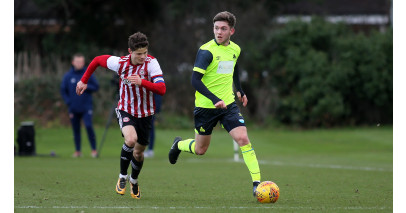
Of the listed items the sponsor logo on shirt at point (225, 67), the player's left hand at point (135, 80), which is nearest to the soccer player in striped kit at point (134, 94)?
→ the player's left hand at point (135, 80)

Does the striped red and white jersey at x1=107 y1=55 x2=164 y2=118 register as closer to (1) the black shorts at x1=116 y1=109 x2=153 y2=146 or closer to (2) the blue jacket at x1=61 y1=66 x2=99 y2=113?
(1) the black shorts at x1=116 y1=109 x2=153 y2=146

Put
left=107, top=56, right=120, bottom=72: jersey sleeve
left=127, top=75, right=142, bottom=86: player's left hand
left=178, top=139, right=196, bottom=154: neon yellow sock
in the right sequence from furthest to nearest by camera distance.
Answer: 1. left=178, top=139, right=196, bottom=154: neon yellow sock
2. left=107, top=56, right=120, bottom=72: jersey sleeve
3. left=127, top=75, right=142, bottom=86: player's left hand

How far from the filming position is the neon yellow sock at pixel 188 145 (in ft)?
31.3

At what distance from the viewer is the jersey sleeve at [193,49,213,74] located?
8.46 metres

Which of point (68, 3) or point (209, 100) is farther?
point (68, 3)

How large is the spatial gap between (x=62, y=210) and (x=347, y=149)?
A: 14851 millimetres

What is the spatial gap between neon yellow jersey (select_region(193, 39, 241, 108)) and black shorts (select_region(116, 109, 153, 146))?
758 millimetres

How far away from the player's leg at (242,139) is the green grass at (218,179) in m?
0.34

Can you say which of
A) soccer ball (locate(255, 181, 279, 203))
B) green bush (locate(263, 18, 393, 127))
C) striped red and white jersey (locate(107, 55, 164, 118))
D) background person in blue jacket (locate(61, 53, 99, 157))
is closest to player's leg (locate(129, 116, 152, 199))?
striped red and white jersey (locate(107, 55, 164, 118))

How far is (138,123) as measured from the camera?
8.59 m

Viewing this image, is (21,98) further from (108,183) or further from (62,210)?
(62,210)

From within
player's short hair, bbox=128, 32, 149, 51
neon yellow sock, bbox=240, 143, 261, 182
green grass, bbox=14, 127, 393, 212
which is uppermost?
player's short hair, bbox=128, 32, 149, 51

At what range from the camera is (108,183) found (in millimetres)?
10523
